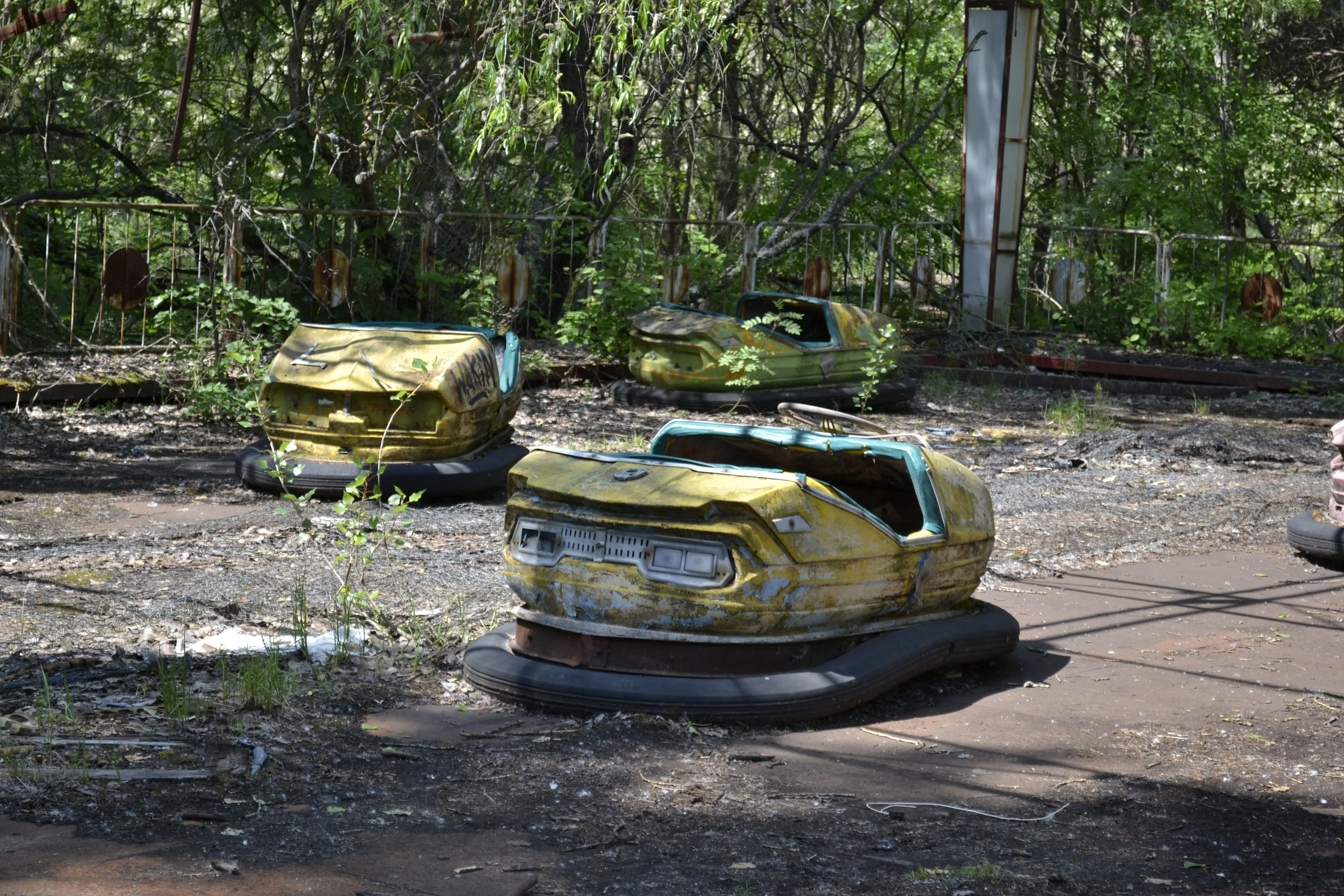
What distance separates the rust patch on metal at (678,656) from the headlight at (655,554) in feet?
0.66

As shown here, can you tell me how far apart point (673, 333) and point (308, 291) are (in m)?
3.71

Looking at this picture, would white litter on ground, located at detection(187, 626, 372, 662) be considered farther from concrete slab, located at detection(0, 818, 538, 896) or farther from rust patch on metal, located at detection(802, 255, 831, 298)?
rust patch on metal, located at detection(802, 255, 831, 298)

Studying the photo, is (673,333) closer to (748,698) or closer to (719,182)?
(748,698)

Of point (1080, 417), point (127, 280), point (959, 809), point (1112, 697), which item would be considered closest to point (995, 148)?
point (1080, 417)

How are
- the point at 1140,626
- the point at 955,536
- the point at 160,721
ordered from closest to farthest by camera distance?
1. the point at 160,721
2. the point at 955,536
3. the point at 1140,626

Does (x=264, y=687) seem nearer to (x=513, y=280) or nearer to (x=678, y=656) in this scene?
(x=678, y=656)

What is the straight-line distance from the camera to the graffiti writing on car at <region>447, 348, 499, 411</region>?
738 cm

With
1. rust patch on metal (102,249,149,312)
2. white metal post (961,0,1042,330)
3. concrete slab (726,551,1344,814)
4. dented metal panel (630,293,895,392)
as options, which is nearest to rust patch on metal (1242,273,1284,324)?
white metal post (961,0,1042,330)

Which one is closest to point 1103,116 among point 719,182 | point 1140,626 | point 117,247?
point 719,182

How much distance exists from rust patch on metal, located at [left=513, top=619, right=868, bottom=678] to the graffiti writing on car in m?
3.39

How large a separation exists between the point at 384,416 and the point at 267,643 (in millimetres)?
3006

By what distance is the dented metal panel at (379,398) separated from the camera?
7289 mm

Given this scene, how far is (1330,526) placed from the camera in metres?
6.39

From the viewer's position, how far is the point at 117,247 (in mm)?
15500
